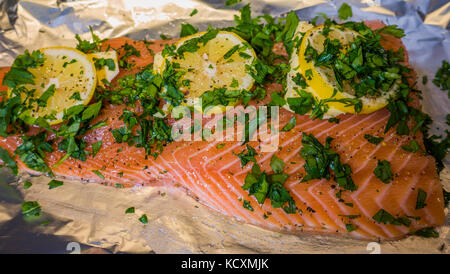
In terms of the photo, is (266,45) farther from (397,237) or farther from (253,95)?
(397,237)

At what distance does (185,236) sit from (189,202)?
12.9 inches

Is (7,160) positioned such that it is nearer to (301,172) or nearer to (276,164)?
(276,164)

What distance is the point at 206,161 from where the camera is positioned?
2549mm

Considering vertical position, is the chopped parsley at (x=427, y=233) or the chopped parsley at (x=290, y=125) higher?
the chopped parsley at (x=290, y=125)

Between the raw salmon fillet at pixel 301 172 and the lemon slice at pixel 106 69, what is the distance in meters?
0.31

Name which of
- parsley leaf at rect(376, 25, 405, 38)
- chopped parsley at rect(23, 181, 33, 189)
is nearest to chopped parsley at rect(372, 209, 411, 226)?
parsley leaf at rect(376, 25, 405, 38)

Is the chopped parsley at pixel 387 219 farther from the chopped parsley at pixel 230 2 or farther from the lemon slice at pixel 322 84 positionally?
the chopped parsley at pixel 230 2

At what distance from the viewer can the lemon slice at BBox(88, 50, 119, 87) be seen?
2846 millimetres

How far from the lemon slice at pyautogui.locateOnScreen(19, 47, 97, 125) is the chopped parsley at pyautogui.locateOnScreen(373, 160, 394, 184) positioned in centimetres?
244

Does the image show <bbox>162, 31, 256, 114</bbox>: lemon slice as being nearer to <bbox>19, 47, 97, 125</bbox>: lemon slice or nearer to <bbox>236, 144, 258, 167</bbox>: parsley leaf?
<bbox>236, 144, 258, 167</bbox>: parsley leaf

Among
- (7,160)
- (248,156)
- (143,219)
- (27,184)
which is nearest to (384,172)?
(248,156)

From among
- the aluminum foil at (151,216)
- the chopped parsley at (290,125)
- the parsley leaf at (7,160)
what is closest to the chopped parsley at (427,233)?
the aluminum foil at (151,216)

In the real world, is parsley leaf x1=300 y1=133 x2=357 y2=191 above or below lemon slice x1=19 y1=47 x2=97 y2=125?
below

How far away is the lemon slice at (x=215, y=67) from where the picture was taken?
2479 millimetres
